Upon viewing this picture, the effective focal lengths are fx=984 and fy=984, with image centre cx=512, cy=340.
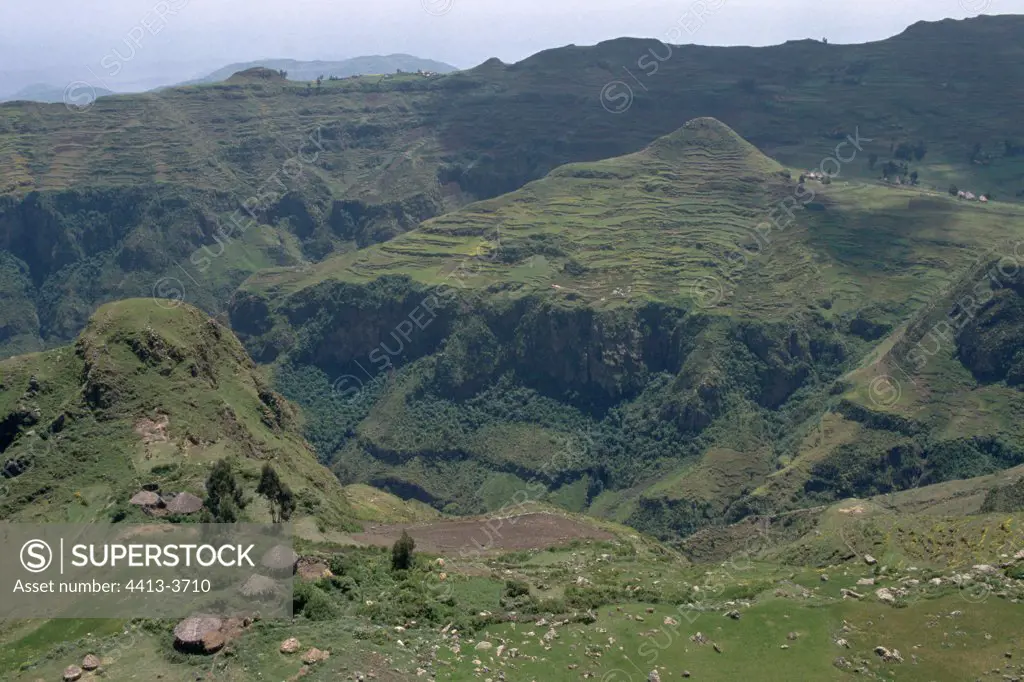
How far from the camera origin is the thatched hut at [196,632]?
46.9m

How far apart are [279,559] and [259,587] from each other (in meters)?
2.90

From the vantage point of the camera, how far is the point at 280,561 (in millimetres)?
53844

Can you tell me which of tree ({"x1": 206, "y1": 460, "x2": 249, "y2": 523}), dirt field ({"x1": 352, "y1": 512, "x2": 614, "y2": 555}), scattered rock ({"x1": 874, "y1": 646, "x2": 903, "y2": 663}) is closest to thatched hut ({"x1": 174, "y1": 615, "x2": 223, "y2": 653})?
tree ({"x1": 206, "y1": 460, "x2": 249, "y2": 523})

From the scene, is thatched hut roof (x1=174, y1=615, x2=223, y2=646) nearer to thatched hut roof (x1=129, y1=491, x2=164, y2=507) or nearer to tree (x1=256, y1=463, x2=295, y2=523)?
thatched hut roof (x1=129, y1=491, x2=164, y2=507)

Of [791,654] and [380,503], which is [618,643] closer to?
[791,654]

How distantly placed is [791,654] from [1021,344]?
120092 mm

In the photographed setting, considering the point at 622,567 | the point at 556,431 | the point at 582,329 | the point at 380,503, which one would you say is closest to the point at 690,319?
the point at 582,329

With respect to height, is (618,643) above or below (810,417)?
above

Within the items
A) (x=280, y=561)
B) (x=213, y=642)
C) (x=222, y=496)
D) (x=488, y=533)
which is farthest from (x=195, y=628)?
(x=488, y=533)

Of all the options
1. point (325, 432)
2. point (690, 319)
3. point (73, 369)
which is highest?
point (73, 369)

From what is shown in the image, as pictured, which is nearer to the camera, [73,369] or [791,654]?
[791,654]

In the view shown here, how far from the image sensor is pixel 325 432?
197625 mm

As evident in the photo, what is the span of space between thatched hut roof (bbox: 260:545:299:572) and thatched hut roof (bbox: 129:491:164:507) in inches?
613

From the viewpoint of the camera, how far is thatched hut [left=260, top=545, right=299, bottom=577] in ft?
175
